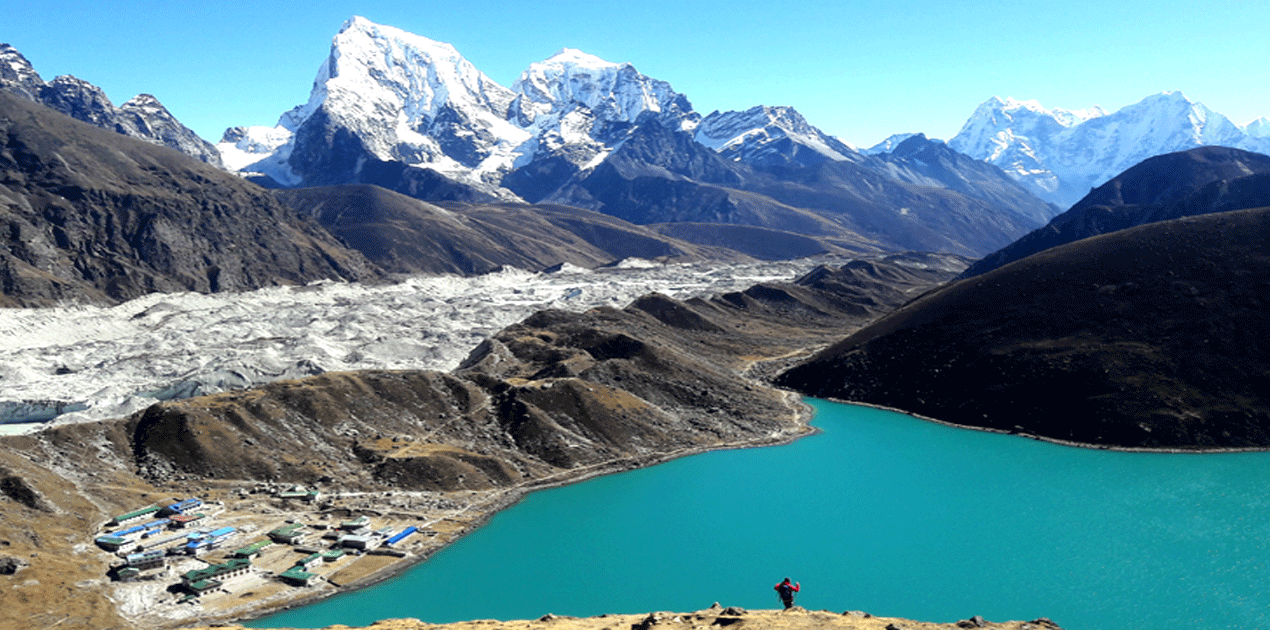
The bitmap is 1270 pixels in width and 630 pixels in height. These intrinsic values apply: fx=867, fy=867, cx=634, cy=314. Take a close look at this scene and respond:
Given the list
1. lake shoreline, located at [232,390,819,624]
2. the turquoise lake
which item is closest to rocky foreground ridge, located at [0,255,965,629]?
lake shoreline, located at [232,390,819,624]

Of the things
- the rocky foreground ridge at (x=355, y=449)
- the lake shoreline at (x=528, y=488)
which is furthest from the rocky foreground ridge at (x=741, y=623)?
the rocky foreground ridge at (x=355, y=449)

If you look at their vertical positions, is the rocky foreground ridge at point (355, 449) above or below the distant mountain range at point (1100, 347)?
below

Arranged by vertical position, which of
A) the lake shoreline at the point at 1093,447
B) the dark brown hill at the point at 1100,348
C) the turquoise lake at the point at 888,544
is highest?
the dark brown hill at the point at 1100,348

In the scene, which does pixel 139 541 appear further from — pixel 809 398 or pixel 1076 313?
pixel 1076 313

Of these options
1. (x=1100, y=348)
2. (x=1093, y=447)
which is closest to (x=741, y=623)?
(x=1093, y=447)

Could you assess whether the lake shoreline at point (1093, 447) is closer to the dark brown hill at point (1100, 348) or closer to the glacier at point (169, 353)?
the dark brown hill at point (1100, 348)

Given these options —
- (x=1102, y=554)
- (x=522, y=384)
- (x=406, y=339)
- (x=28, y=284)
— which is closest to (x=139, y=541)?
(x=522, y=384)

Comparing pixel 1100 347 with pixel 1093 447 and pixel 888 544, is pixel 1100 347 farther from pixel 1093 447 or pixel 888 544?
pixel 888 544

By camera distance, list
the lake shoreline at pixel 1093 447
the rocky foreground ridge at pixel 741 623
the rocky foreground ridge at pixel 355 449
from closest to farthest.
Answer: the rocky foreground ridge at pixel 741 623 < the rocky foreground ridge at pixel 355 449 < the lake shoreline at pixel 1093 447
